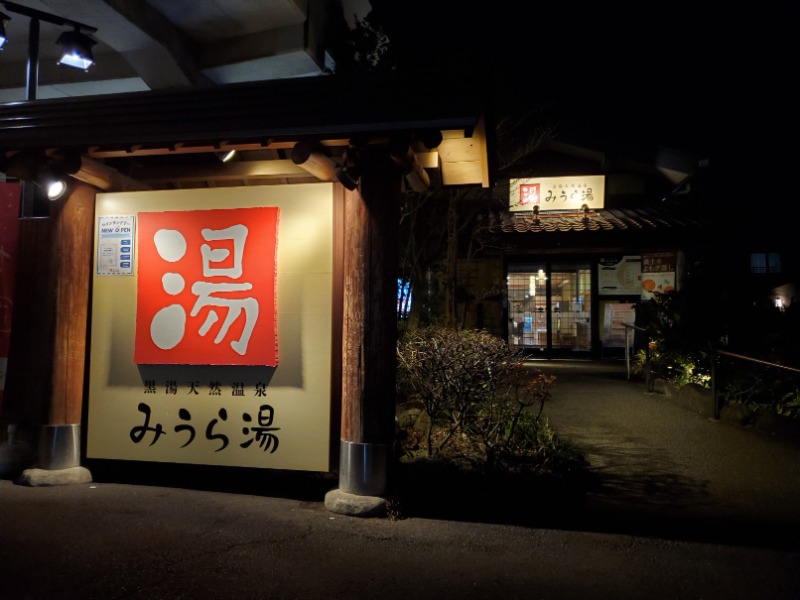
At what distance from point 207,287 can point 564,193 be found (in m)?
13.2

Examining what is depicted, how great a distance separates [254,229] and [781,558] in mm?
5780

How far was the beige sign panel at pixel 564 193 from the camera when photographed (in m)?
16.7

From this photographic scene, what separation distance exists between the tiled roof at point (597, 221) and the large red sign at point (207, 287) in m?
9.59

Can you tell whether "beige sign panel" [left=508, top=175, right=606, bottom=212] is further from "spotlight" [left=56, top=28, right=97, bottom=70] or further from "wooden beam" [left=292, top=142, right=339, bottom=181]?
"spotlight" [left=56, top=28, right=97, bottom=70]

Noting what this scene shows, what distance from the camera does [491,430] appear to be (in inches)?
259

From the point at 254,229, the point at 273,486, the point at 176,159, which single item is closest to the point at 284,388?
the point at 273,486

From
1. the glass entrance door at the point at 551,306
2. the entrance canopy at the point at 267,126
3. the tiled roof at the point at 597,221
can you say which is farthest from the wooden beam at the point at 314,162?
the glass entrance door at the point at 551,306

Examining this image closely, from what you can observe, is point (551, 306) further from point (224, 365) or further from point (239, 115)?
point (239, 115)

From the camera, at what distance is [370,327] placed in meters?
5.55

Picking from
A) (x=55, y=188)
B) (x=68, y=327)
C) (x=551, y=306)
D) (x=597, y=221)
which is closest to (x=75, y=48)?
(x=55, y=188)

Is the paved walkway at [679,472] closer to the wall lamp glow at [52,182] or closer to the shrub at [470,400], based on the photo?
the shrub at [470,400]

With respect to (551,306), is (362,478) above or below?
below

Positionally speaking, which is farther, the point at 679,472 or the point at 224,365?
the point at 679,472

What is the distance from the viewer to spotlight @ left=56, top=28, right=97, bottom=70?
25.7ft
